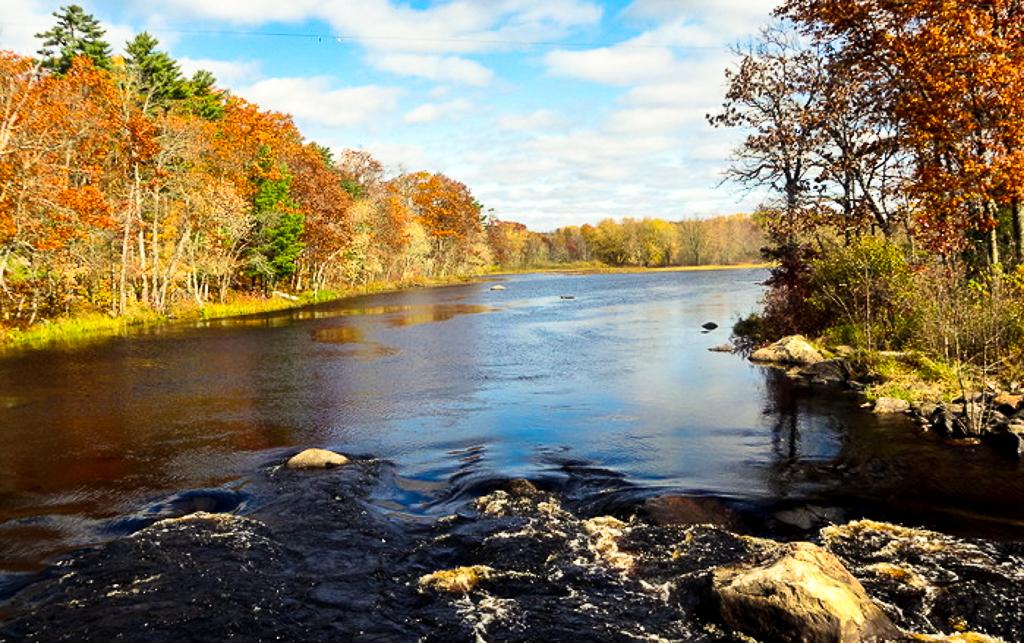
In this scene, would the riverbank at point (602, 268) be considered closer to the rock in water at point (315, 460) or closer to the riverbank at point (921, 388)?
the riverbank at point (921, 388)

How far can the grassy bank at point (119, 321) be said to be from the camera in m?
29.6

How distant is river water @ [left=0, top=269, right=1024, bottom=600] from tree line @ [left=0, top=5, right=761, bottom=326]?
7160 mm

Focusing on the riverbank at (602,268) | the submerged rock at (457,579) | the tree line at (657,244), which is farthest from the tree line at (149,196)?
the tree line at (657,244)

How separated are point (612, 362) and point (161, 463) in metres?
14.9

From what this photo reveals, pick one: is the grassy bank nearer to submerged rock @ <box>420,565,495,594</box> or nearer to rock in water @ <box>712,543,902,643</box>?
submerged rock @ <box>420,565,495,594</box>

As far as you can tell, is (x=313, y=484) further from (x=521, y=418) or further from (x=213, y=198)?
(x=213, y=198)

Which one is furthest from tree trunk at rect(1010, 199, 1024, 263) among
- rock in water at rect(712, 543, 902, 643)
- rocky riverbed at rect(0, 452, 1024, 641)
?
rock in water at rect(712, 543, 902, 643)

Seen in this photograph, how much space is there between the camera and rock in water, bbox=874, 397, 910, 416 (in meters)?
15.3

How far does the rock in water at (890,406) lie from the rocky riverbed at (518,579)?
23.8ft

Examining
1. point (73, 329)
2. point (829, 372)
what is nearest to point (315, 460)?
point (829, 372)

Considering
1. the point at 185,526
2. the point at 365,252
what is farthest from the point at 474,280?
the point at 185,526

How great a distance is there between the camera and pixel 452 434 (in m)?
14.5

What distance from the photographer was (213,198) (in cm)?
4147

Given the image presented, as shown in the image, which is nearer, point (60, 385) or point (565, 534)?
point (565, 534)
